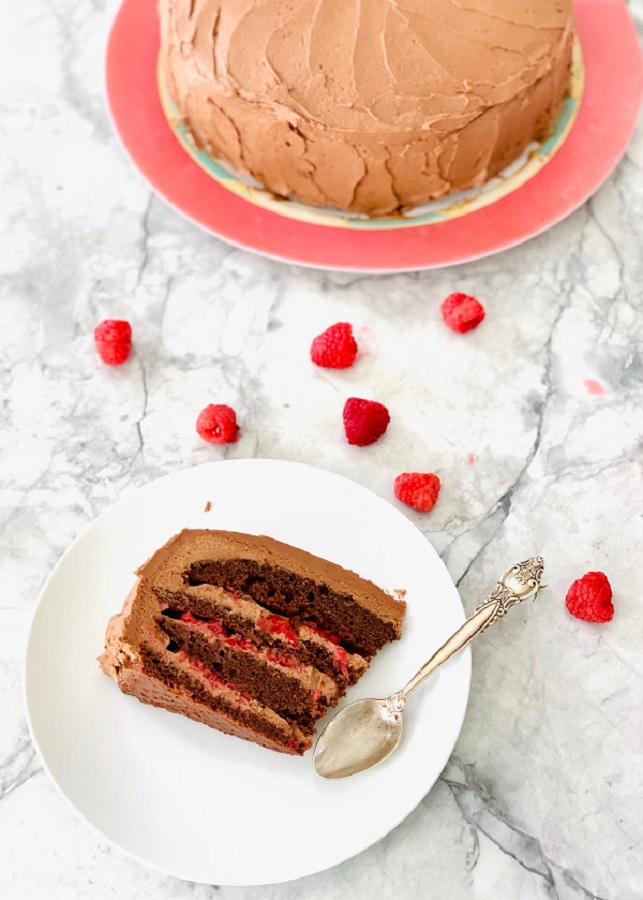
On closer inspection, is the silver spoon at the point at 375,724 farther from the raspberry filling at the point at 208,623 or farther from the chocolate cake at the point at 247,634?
the raspberry filling at the point at 208,623

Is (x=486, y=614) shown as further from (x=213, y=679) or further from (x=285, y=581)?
(x=213, y=679)

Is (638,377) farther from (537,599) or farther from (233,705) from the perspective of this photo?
(233,705)

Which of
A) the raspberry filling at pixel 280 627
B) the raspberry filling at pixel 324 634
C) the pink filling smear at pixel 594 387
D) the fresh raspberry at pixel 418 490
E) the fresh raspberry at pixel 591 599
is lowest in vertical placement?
the raspberry filling at pixel 280 627

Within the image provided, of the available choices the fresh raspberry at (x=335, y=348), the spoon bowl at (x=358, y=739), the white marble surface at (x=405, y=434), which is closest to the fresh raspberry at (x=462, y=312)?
the white marble surface at (x=405, y=434)

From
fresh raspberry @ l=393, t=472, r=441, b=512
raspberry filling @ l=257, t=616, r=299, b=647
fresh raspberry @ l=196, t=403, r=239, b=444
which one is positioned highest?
fresh raspberry @ l=393, t=472, r=441, b=512

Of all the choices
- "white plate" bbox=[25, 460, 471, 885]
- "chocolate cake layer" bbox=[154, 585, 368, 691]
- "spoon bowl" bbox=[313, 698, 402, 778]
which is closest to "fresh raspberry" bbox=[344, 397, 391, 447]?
"white plate" bbox=[25, 460, 471, 885]

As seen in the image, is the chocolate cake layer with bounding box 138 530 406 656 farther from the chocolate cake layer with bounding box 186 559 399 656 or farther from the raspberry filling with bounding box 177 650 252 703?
the raspberry filling with bounding box 177 650 252 703
